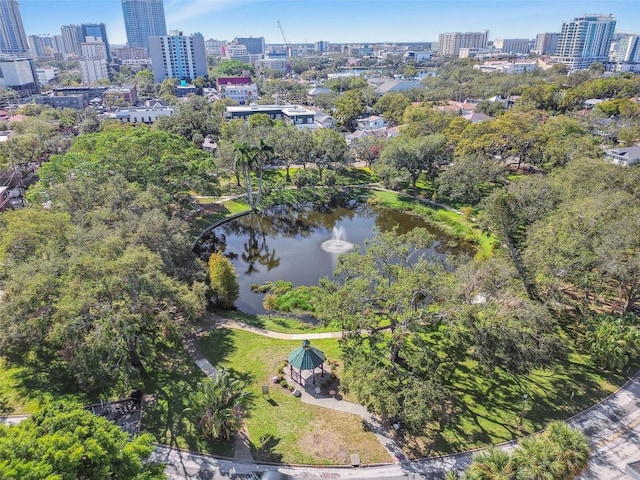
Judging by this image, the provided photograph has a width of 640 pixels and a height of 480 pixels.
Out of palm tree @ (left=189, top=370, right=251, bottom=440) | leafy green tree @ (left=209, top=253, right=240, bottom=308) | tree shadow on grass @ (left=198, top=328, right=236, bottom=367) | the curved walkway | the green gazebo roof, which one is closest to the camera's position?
the curved walkway

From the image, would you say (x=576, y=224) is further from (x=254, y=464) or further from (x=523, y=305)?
(x=254, y=464)

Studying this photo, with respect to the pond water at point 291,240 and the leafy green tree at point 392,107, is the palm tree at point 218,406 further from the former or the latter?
the leafy green tree at point 392,107

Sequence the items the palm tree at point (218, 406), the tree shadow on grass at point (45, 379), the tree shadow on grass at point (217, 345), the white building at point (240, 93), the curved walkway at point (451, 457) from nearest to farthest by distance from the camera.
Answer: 1. the curved walkway at point (451, 457)
2. the palm tree at point (218, 406)
3. the tree shadow on grass at point (45, 379)
4. the tree shadow on grass at point (217, 345)
5. the white building at point (240, 93)

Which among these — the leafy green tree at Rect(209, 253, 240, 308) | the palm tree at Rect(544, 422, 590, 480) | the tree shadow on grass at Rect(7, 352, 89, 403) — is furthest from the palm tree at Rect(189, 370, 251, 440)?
the palm tree at Rect(544, 422, 590, 480)

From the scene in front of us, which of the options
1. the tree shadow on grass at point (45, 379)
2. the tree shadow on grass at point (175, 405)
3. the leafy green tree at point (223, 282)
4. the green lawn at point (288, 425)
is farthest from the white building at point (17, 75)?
the green lawn at point (288, 425)

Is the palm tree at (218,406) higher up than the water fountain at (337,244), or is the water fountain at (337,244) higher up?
the palm tree at (218,406)

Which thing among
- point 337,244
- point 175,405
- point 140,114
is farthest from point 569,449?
point 140,114

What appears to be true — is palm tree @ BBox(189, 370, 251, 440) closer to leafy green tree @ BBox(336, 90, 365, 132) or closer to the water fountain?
the water fountain
